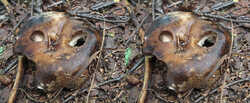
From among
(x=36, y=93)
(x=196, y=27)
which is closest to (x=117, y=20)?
(x=196, y=27)

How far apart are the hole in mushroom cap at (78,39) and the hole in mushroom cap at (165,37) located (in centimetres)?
106

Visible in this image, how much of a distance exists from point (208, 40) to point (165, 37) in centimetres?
59

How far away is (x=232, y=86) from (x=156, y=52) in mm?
1150

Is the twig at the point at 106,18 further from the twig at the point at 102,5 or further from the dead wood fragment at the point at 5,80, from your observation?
the dead wood fragment at the point at 5,80

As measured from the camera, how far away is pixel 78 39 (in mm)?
3605

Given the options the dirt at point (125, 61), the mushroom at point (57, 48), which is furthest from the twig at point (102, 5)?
the mushroom at point (57, 48)

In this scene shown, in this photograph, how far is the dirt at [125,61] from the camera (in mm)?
3371

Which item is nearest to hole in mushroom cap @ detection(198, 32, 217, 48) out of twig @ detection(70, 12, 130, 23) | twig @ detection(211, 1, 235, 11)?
twig @ detection(211, 1, 235, 11)

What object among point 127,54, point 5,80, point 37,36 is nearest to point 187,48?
point 127,54

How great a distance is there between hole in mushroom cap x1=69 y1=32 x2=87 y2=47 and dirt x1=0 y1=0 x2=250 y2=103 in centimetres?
35

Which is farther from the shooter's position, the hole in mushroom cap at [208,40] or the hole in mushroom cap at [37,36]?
the hole in mushroom cap at [37,36]

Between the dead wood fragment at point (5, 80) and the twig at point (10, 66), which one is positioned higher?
the twig at point (10, 66)

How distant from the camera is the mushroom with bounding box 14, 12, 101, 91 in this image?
322 cm

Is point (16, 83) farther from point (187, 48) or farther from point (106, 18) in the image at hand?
point (187, 48)
